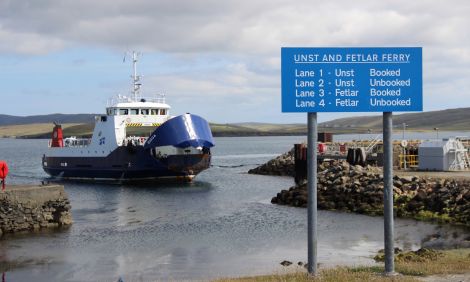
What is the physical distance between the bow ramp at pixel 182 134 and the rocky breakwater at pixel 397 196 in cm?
1041

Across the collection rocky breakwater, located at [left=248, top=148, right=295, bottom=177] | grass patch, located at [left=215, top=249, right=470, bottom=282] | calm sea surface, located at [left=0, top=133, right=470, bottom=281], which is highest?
rocky breakwater, located at [left=248, top=148, right=295, bottom=177]

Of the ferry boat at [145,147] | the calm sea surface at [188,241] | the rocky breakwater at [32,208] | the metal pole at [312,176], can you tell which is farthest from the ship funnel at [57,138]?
the metal pole at [312,176]

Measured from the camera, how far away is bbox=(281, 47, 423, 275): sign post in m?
10.0

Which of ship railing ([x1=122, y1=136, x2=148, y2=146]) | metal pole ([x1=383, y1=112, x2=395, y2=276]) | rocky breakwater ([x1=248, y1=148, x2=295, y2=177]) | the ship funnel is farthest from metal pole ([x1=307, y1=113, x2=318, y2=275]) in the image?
the ship funnel

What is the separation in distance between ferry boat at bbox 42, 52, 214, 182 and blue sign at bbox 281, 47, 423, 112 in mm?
29895

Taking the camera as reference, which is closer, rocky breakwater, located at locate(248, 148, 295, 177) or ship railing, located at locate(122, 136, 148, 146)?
ship railing, located at locate(122, 136, 148, 146)

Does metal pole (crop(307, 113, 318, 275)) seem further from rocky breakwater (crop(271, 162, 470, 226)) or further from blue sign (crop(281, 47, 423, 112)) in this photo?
rocky breakwater (crop(271, 162, 470, 226))

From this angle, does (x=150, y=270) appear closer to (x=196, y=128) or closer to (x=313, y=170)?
(x=313, y=170)

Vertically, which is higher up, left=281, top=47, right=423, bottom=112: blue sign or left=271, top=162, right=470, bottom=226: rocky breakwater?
left=281, top=47, right=423, bottom=112: blue sign

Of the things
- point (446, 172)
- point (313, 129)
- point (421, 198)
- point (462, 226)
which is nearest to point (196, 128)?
point (446, 172)

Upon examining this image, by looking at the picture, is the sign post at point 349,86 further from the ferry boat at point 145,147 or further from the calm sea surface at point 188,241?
the ferry boat at point 145,147

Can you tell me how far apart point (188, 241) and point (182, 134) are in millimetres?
20095

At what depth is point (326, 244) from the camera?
18.9m

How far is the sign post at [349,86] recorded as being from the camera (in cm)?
1002
